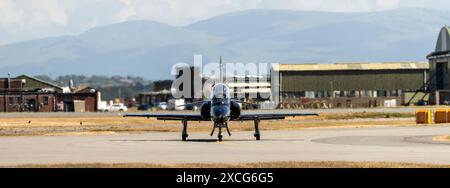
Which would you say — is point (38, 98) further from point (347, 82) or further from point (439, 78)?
point (439, 78)

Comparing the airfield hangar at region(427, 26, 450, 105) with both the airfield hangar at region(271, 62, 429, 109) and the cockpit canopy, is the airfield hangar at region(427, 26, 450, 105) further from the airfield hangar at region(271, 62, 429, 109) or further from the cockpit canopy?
the cockpit canopy

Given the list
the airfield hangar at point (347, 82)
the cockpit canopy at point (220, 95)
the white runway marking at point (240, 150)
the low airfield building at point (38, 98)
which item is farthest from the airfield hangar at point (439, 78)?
the cockpit canopy at point (220, 95)

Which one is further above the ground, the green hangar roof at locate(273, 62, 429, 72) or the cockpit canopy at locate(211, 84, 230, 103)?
the green hangar roof at locate(273, 62, 429, 72)

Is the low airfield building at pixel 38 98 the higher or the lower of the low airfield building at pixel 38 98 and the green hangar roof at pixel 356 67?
the lower

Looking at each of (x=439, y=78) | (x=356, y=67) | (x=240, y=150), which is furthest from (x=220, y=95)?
(x=356, y=67)

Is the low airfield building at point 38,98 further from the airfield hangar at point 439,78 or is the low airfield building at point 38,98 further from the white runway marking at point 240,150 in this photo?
the white runway marking at point 240,150

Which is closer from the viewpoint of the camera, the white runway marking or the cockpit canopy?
the white runway marking

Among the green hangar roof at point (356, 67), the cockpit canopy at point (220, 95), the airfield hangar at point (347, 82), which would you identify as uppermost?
the green hangar roof at point (356, 67)

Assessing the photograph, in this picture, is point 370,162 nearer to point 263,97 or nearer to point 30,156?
point 30,156

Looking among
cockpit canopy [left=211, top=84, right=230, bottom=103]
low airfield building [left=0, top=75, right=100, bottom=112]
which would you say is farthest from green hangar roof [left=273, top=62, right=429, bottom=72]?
cockpit canopy [left=211, top=84, right=230, bottom=103]

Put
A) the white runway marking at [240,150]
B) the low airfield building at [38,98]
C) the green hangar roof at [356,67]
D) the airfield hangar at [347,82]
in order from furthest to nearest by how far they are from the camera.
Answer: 1. the green hangar roof at [356,67]
2. the airfield hangar at [347,82]
3. the low airfield building at [38,98]
4. the white runway marking at [240,150]

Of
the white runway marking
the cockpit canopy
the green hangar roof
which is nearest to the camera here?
the white runway marking
